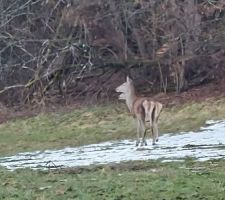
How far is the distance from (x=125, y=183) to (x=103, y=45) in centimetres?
1744

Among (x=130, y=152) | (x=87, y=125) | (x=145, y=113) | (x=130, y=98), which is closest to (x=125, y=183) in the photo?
(x=130, y=152)

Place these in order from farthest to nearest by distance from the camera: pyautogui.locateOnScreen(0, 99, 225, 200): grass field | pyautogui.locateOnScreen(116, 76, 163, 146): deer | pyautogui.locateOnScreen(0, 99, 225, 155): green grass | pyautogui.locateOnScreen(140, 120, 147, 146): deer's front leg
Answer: pyautogui.locateOnScreen(0, 99, 225, 155): green grass → pyautogui.locateOnScreen(116, 76, 163, 146): deer → pyautogui.locateOnScreen(140, 120, 147, 146): deer's front leg → pyautogui.locateOnScreen(0, 99, 225, 200): grass field

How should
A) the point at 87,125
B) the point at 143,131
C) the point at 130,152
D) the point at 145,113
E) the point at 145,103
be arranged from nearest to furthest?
the point at 130,152
the point at 143,131
the point at 145,103
the point at 145,113
the point at 87,125

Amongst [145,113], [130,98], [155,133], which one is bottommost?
[155,133]

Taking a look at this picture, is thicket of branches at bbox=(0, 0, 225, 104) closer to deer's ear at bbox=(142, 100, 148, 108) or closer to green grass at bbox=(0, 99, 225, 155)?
green grass at bbox=(0, 99, 225, 155)

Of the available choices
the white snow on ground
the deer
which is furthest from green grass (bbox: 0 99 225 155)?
the deer

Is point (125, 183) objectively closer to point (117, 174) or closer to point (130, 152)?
point (117, 174)

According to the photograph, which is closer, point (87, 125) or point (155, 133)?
point (155, 133)

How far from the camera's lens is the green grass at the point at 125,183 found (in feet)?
32.1

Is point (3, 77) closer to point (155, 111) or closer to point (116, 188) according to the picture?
point (155, 111)

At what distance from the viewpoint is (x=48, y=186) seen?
441 inches

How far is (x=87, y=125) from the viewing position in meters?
23.3

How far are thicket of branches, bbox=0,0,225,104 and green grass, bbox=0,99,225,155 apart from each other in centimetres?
242

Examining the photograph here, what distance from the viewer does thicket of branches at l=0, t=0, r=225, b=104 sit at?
85.7ft
